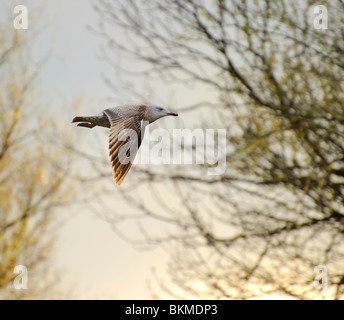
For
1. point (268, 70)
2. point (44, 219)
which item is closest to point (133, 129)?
point (268, 70)

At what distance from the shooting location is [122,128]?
221cm

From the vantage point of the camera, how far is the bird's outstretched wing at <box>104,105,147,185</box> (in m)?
2.07

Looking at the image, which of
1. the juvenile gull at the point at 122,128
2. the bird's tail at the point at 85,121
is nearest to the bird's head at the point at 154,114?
the juvenile gull at the point at 122,128

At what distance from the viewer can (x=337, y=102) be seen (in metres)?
4.37

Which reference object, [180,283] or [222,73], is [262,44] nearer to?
[222,73]

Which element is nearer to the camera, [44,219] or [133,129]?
[133,129]

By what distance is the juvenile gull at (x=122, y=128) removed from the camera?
2080 millimetres
